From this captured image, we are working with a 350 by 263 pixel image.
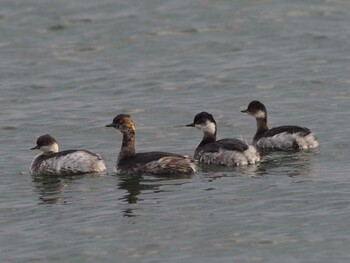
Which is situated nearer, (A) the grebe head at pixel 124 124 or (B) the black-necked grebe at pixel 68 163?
(B) the black-necked grebe at pixel 68 163

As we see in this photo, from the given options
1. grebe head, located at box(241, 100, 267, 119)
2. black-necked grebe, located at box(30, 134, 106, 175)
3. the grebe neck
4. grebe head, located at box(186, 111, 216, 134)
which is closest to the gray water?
black-necked grebe, located at box(30, 134, 106, 175)

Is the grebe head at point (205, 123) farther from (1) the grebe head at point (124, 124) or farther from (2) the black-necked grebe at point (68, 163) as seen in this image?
(2) the black-necked grebe at point (68, 163)

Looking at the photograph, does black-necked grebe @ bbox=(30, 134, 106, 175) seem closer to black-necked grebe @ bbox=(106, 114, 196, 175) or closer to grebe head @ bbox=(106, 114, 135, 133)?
black-necked grebe @ bbox=(106, 114, 196, 175)

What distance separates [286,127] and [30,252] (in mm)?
7780

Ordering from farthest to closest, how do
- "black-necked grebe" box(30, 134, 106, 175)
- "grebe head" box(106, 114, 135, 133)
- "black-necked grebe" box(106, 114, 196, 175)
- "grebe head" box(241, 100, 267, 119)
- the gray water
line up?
"grebe head" box(241, 100, 267, 119) < "grebe head" box(106, 114, 135, 133) < "black-necked grebe" box(30, 134, 106, 175) < "black-necked grebe" box(106, 114, 196, 175) < the gray water

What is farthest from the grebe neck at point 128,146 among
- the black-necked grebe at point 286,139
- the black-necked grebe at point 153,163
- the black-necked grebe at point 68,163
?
the black-necked grebe at point 286,139

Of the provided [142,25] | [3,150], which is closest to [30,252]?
[3,150]

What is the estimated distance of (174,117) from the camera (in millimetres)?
24359

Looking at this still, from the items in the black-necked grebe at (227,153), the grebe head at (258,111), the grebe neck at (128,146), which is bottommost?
the black-necked grebe at (227,153)

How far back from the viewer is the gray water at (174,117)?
49.4 feet

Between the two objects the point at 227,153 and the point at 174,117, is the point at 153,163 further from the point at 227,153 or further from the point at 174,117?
the point at 174,117

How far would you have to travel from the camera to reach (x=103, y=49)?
102 ft

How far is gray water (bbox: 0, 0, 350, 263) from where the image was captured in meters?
15.1

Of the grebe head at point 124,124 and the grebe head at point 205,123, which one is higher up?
the grebe head at point 124,124
